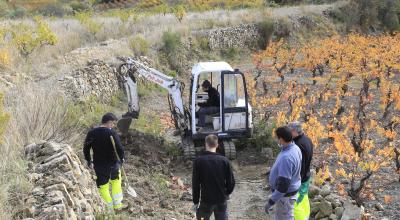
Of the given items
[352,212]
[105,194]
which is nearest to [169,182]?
[105,194]

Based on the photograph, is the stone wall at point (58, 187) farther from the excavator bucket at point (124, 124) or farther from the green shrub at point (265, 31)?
the green shrub at point (265, 31)

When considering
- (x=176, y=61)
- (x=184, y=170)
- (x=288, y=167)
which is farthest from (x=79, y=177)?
(x=176, y=61)

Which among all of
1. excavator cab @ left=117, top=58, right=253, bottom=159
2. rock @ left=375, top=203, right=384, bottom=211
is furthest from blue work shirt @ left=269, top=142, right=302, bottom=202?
excavator cab @ left=117, top=58, right=253, bottom=159

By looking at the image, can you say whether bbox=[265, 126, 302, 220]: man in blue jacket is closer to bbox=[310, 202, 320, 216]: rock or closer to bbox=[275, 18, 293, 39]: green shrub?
bbox=[310, 202, 320, 216]: rock

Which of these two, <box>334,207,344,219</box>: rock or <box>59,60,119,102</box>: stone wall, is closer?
<box>334,207,344,219</box>: rock

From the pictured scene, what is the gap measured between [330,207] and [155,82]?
5.08 meters

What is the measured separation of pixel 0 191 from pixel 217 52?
20384mm

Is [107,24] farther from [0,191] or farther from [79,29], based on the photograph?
[0,191]

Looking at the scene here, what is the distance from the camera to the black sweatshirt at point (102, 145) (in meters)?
6.70

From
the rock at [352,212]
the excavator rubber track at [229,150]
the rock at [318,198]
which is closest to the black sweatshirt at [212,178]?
the rock at [352,212]

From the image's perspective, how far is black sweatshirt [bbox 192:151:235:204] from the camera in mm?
5477

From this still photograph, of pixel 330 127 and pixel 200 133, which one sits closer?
pixel 200 133

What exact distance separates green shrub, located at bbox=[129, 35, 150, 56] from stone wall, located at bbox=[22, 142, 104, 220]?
11.7m

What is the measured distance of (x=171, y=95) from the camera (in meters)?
10.9
